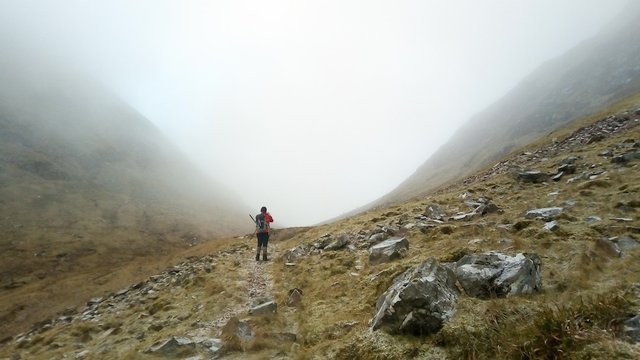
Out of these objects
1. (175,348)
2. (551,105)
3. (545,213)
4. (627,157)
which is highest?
(551,105)

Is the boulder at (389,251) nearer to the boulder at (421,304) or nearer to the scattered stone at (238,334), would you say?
the boulder at (421,304)

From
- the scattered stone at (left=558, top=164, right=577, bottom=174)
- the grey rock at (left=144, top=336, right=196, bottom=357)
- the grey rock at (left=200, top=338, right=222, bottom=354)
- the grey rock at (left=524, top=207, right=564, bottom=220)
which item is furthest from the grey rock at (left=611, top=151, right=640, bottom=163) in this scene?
the grey rock at (left=144, top=336, right=196, bottom=357)

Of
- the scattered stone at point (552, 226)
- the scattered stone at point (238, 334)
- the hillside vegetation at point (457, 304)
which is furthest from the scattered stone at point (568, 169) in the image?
the scattered stone at point (238, 334)

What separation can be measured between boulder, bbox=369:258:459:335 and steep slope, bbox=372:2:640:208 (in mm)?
96114

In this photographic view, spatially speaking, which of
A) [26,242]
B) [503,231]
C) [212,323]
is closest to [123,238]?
[26,242]

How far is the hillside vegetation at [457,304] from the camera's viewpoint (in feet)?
22.2

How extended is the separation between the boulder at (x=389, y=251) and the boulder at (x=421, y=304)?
6.03 meters

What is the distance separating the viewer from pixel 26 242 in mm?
82125

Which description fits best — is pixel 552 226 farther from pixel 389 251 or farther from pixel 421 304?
pixel 421 304

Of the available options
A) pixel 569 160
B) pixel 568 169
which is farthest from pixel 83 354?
pixel 569 160

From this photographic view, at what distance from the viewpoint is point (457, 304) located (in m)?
8.59

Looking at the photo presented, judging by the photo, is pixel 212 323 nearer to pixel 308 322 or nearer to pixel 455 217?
pixel 308 322

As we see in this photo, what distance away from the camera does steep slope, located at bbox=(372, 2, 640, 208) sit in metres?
123

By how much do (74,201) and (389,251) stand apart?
13003 centimetres
